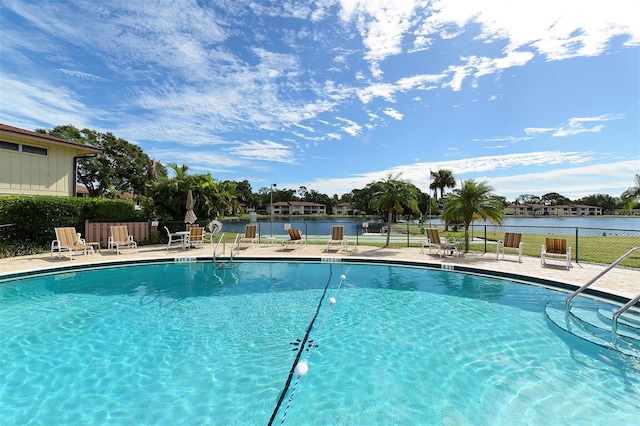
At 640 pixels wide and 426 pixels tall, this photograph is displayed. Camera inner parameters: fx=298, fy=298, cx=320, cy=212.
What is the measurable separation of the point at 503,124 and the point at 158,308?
790 inches

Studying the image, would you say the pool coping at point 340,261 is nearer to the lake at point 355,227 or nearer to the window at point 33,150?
the lake at point 355,227

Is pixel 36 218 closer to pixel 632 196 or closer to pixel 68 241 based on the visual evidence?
pixel 68 241

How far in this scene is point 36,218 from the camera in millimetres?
10984

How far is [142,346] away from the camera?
4.48 m

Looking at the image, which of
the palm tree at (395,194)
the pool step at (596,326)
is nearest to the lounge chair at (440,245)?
the palm tree at (395,194)

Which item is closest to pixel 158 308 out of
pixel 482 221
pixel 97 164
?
pixel 482 221

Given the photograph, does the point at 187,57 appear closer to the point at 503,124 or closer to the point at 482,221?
the point at 482,221

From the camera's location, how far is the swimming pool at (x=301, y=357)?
3.11m

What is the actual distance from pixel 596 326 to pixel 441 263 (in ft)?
14.8

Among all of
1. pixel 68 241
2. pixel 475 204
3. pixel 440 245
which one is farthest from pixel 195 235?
pixel 475 204

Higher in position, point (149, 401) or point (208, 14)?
point (208, 14)

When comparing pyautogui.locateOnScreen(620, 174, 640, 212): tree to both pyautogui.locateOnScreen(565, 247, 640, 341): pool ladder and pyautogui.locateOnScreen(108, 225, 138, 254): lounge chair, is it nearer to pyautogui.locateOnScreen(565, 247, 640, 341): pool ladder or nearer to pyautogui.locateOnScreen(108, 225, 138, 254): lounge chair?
pyautogui.locateOnScreen(565, 247, 640, 341): pool ladder

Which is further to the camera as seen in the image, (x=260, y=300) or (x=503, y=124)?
(x=503, y=124)

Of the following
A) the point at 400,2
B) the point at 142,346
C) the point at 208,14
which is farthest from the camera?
the point at 208,14
